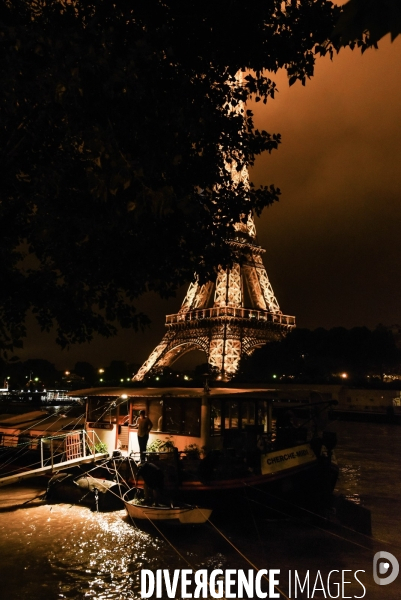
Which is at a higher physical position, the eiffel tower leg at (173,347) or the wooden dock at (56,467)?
the eiffel tower leg at (173,347)

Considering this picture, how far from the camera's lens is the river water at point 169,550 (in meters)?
9.30

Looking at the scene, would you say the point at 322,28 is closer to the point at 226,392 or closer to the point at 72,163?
the point at 72,163

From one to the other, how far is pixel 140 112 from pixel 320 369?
67.1 m

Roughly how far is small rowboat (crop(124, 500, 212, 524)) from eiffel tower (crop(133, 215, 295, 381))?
51.6 meters

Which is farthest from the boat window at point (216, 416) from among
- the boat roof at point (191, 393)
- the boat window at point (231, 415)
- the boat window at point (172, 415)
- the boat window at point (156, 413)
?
the boat window at point (156, 413)

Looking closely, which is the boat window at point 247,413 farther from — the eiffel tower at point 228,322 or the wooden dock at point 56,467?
the eiffel tower at point 228,322

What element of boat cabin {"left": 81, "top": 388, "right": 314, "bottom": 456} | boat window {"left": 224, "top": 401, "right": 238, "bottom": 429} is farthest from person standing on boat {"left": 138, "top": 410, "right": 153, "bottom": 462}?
boat window {"left": 224, "top": 401, "right": 238, "bottom": 429}

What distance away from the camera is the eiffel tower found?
2717 inches

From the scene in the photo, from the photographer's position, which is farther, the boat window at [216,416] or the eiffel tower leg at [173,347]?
the eiffel tower leg at [173,347]

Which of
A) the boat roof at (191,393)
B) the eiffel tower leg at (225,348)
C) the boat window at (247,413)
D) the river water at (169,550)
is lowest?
the river water at (169,550)

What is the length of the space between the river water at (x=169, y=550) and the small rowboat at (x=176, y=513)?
0.30m

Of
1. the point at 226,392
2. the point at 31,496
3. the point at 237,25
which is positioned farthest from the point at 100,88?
the point at 31,496

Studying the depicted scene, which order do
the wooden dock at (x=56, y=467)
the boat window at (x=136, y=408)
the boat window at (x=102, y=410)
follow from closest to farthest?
1. the wooden dock at (x=56, y=467)
2. the boat window at (x=136, y=408)
3. the boat window at (x=102, y=410)

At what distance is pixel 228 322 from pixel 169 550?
5792 centimetres
